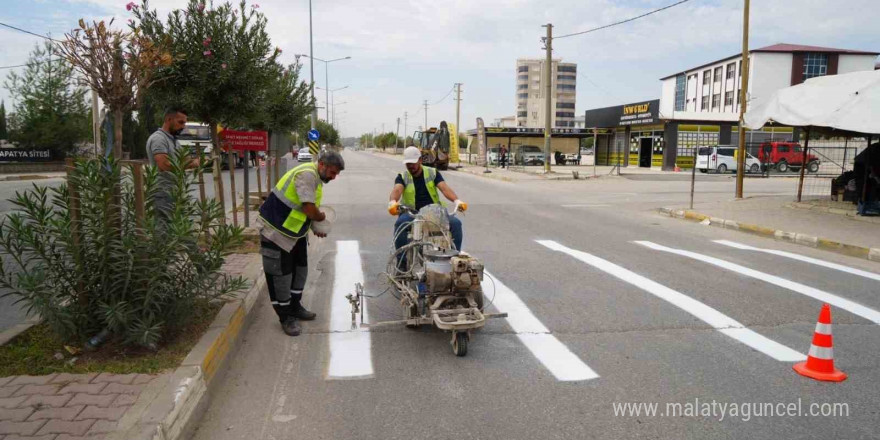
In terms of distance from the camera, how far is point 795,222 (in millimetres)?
12906

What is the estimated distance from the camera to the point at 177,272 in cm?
445

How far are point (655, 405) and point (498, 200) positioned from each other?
1449 cm

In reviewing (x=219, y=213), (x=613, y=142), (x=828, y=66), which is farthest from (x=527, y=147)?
(x=219, y=213)

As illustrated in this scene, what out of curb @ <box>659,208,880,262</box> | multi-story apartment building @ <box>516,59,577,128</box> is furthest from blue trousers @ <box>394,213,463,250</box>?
multi-story apartment building @ <box>516,59,577,128</box>

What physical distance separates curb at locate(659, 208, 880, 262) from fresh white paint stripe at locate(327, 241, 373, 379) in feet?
26.2

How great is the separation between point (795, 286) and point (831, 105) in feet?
23.8

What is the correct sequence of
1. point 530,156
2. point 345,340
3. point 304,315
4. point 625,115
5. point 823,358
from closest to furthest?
point 823,358 < point 345,340 < point 304,315 < point 625,115 < point 530,156

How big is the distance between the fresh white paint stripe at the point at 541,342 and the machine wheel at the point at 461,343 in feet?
1.93

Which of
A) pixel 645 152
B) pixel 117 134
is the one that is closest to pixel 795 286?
pixel 117 134

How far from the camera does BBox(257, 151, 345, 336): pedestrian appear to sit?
522 cm

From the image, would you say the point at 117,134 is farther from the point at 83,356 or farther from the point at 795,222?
the point at 795,222

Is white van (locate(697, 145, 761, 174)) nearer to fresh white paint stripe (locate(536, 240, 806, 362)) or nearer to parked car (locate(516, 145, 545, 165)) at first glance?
parked car (locate(516, 145, 545, 165))

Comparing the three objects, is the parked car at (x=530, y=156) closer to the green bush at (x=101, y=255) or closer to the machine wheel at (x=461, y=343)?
the machine wheel at (x=461, y=343)

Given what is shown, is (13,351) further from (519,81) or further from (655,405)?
(519,81)
